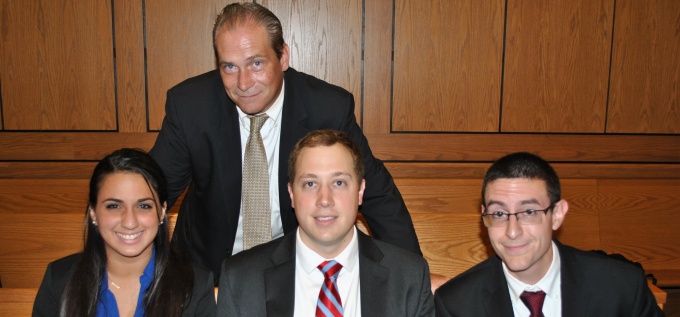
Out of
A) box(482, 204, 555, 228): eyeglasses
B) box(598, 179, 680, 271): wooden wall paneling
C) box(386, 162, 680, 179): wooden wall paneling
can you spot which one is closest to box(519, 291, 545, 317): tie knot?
box(482, 204, 555, 228): eyeglasses

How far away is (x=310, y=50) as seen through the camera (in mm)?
4484

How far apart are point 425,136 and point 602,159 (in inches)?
51.9

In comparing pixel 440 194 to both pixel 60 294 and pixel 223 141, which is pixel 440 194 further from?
pixel 60 294

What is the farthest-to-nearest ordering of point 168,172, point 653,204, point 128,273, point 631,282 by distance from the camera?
point 653,204 → point 168,172 → point 128,273 → point 631,282

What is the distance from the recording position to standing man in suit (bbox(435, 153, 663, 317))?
7.04 feet

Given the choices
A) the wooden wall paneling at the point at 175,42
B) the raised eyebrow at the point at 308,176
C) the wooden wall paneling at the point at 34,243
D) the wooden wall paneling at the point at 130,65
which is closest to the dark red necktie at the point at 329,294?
the raised eyebrow at the point at 308,176

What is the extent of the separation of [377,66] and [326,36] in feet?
1.35

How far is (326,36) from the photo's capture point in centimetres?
446

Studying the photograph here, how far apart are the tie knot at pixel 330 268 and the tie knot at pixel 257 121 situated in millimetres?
673

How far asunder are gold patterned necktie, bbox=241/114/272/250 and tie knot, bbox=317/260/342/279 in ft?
1.51

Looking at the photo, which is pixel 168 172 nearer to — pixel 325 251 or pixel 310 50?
pixel 325 251

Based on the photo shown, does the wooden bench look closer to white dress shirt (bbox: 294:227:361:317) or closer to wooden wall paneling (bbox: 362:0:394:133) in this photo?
white dress shirt (bbox: 294:227:361:317)

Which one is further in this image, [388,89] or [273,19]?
[388,89]

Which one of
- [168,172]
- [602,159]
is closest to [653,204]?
[602,159]
